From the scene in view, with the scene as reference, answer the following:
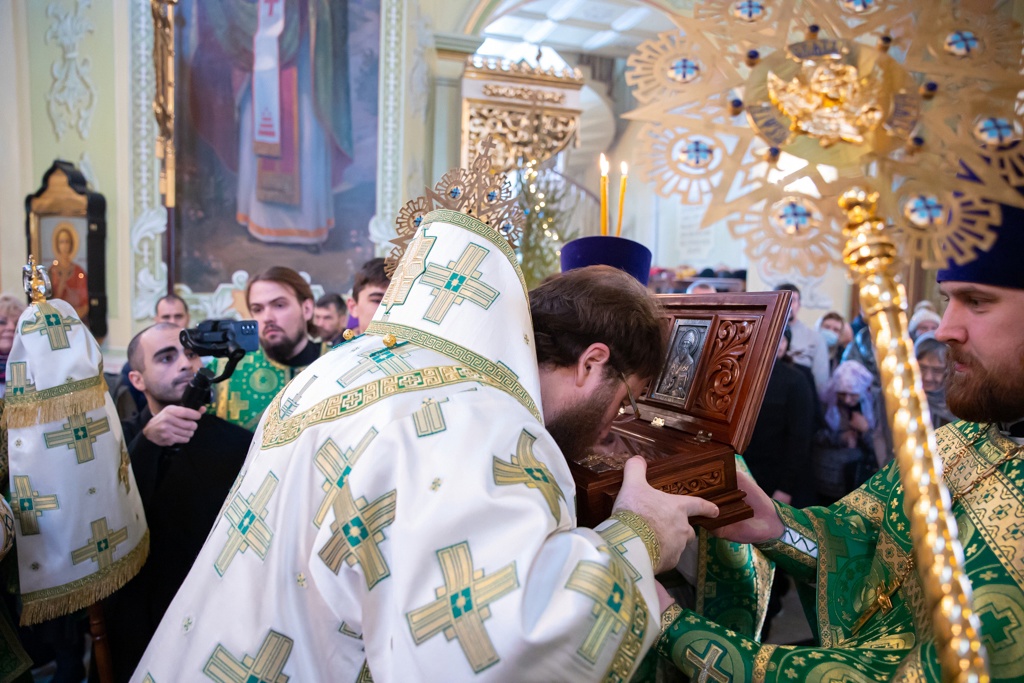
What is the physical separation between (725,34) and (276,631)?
3.82 ft

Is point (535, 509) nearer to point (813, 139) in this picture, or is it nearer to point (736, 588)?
point (813, 139)

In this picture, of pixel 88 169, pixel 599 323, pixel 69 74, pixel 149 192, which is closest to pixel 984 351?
pixel 599 323

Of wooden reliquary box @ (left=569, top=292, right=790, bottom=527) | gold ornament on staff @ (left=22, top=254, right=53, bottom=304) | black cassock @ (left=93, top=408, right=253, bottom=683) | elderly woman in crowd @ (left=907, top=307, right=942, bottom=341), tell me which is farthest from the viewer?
elderly woman in crowd @ (left=907, top=307, right=942, bottom=341)

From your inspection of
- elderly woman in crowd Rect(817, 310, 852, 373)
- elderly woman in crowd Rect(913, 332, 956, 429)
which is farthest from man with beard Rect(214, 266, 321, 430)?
elderly woman in crowd Rect(817, 310, 852, 373)

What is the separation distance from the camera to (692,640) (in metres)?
1.43

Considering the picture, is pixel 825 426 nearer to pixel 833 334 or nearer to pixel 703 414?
pixel 833 334

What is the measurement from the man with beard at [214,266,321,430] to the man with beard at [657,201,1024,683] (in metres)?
2.52

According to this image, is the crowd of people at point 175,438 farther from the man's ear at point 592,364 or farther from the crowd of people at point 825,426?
the crowd of people at point 825,426

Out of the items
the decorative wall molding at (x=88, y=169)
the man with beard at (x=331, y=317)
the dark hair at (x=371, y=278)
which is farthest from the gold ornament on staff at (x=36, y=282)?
the decorative wall molding at (x=88, y=169)

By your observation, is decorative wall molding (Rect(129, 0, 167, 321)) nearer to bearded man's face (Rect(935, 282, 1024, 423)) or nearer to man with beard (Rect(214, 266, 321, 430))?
man with beard (Rect(214, 266, 321, 430))

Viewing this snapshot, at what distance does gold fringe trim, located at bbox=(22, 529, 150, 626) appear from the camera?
1.81 m

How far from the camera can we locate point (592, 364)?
1523 mm

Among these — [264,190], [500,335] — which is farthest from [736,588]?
[264,190]

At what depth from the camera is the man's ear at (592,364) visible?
1.50 m
